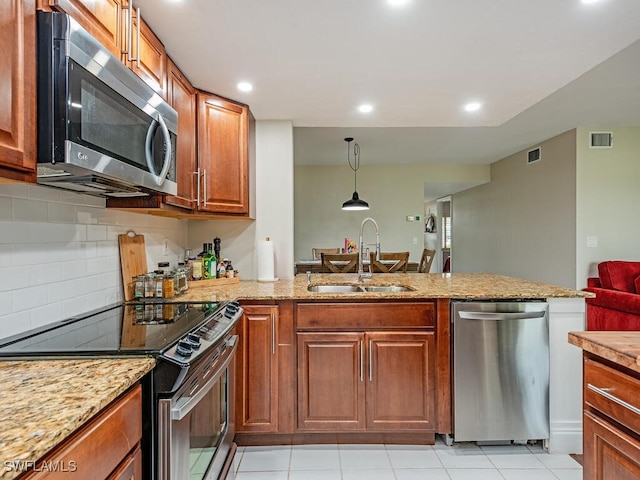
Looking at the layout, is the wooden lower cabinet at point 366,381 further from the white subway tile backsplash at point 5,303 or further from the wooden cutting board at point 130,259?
the white subway tile backsplash at point 5,303

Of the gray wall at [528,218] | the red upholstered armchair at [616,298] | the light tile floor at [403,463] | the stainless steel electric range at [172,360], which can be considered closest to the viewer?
the stainless steel electric range at [172,360]

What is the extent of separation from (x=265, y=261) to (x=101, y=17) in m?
1.83

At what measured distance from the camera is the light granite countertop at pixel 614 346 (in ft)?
3.47

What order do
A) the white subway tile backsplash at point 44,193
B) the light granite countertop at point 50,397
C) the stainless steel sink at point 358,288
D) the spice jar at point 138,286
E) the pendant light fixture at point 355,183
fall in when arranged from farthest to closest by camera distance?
the pendant light fixture at point 355,183 < the stainless steel sink at point 358,288 < the spice jar at point 138,286 < the white subway tile backsplash at point 44,193 < the light granite countertop at point 50,397

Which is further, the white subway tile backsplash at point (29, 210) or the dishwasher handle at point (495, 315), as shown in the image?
the dishwasher handle at point (495, 315)

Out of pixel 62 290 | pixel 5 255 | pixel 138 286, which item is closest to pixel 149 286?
pixel 138 286

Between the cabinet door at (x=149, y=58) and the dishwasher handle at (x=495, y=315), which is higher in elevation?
the cabinet door at (x=149, y=58)

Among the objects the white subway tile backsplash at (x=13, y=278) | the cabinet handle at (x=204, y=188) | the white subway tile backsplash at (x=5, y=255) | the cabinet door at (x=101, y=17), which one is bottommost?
the white subway tile backsplash at (x=13, y=278)

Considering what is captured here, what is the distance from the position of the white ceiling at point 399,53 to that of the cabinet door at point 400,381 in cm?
157

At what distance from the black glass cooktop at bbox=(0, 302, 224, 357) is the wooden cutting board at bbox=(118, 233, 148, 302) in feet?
0.59

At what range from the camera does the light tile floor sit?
204 cm

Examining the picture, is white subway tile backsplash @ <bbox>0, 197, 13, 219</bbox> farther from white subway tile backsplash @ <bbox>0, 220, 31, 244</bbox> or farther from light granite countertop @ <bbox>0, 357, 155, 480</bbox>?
light granite countertop @ <bbox>0, 357, 155, 480</bbox>

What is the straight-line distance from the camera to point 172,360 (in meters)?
1.19

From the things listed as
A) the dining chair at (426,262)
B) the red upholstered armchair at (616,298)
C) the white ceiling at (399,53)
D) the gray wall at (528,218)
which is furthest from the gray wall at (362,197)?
the white ceiling at (399,53)
